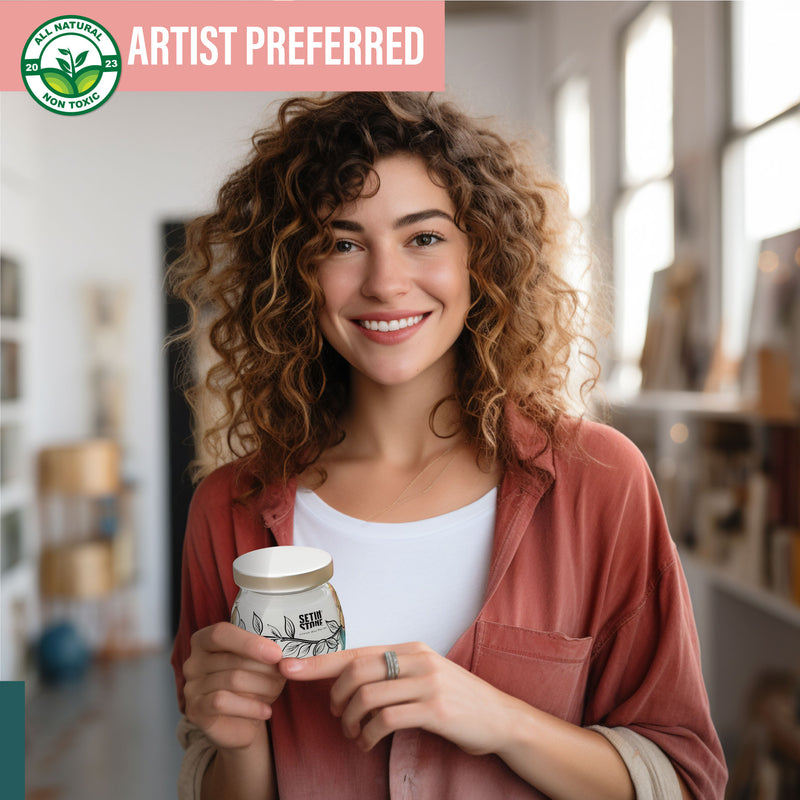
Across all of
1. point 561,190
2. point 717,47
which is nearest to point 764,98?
point 717,47

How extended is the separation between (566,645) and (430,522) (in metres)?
0.21

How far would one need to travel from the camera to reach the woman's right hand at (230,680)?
76cm

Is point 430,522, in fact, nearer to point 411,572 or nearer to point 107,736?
point 411,572

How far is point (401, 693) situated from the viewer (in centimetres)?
76

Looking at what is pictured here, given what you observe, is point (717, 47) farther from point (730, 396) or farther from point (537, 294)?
point (537, 294)

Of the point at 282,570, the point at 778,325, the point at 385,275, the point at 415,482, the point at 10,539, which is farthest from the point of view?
the point at 10,539

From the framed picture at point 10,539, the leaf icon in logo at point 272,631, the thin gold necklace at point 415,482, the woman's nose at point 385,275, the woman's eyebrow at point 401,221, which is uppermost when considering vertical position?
the woman's eyebrow at point 401,221

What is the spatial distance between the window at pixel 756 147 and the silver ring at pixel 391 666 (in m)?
2.07

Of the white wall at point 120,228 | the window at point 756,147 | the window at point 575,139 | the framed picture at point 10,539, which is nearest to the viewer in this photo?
the window at point 756,147

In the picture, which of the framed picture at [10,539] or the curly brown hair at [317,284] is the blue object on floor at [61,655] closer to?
the framed picture at [10,539]

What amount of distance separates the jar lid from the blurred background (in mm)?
638

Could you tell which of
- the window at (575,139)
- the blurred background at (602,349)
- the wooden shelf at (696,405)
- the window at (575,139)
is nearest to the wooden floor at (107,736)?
the blurred background at (602,349)

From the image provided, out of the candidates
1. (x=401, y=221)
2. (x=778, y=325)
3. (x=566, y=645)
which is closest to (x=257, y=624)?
(x=566, y=645)

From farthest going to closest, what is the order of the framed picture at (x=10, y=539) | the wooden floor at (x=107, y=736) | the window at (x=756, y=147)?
the framed picture at (x=10, y=539)
the wooden floor at (x=107, y=736)
the window at (x=756, y=147)
